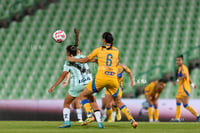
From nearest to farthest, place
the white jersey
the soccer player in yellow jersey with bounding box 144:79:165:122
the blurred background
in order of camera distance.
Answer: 1. the white jersey
2. the soccer player in yellow jersey with bounding box 144:79:165:122
3. the blurred background

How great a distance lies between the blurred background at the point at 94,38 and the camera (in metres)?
19.1

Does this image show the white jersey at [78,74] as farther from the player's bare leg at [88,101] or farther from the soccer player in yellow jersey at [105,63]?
the soccer player in yellow jersey at [105,63]

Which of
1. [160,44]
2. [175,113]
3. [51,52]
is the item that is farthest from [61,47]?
[175,113]

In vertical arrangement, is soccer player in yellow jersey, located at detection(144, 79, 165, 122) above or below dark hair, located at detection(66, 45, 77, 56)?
below

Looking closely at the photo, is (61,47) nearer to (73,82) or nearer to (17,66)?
(17,66)

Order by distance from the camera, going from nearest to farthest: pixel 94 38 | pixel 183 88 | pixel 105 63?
pixel 105 63 → pixel 183 88 → pixel 94 38

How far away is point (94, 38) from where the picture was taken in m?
21.3

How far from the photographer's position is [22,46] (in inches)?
850

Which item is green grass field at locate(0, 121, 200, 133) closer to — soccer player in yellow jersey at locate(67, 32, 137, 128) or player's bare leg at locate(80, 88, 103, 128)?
player's bare leg at locate(80, 88, 103, 128)


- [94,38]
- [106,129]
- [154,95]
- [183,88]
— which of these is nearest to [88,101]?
[106,129]

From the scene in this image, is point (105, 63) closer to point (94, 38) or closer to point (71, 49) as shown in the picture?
point (71, 49)

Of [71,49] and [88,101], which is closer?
[88,101]

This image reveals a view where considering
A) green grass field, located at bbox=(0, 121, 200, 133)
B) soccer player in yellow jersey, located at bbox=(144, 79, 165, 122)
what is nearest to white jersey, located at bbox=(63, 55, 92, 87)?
green grass field, located at bbox=(0, 121, 200, 133)

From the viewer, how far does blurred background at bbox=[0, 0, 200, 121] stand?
1906cm
